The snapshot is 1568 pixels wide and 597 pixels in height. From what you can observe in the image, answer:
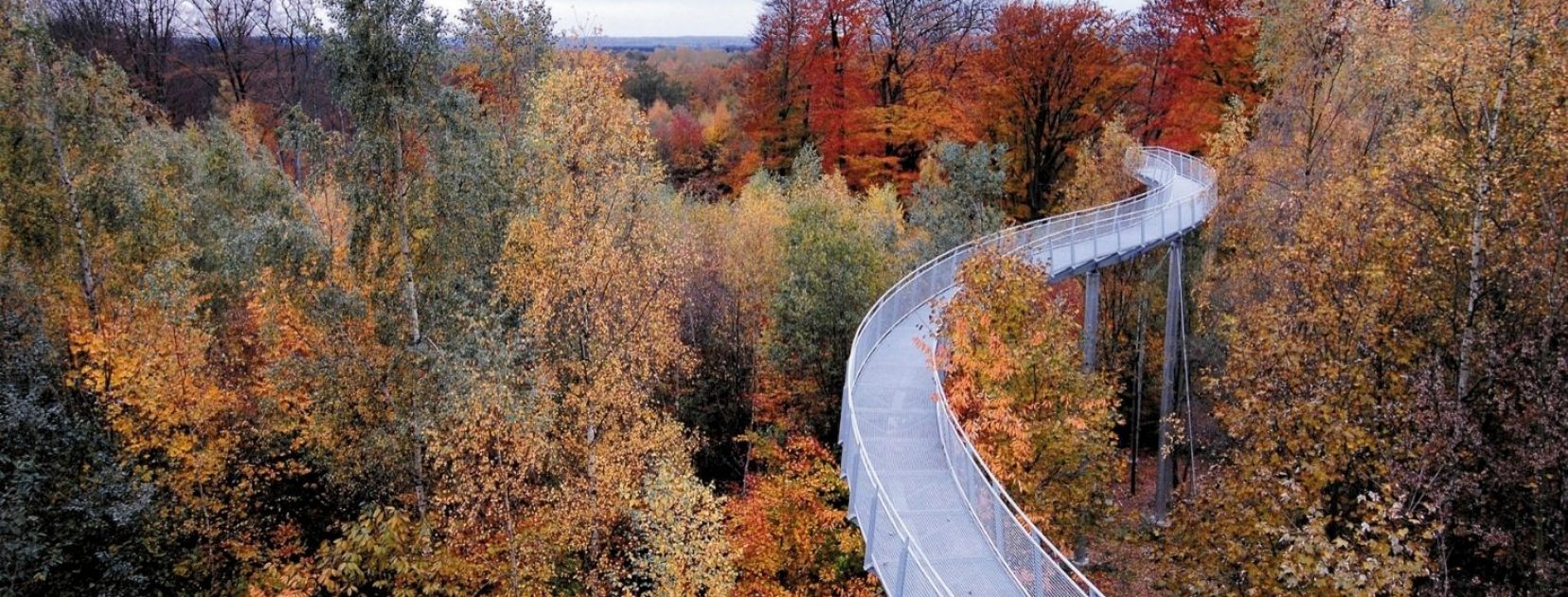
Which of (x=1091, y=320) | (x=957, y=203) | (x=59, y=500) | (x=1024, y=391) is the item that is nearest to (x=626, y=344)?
(x=1024, y=391)

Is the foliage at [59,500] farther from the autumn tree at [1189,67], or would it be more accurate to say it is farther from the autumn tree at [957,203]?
the autumn tree at [1189,67]

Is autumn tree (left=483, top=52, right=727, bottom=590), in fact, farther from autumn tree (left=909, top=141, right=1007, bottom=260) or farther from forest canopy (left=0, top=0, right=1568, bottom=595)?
autumn tree (left=909, top=141, right=1007, bottom=260)

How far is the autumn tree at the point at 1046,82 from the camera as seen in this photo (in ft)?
136

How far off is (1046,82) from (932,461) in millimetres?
30734

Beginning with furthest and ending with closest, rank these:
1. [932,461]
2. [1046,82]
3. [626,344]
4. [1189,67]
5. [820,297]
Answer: [1046,82], [1189,67], [820,297], [626,344], [932,461]

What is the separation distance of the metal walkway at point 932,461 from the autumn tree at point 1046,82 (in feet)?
56.0

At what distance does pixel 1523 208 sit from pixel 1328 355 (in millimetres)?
3815

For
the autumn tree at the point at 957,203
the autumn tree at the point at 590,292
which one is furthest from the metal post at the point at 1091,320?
the autumn tree at the point at 590,292

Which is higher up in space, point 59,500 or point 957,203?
point 957,203

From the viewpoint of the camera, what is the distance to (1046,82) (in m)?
41.7

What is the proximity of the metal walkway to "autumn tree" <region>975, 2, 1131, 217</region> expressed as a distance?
56.0 feet

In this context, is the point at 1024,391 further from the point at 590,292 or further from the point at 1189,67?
the point at 1189,67

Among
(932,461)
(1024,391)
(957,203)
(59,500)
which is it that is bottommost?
(59,500)

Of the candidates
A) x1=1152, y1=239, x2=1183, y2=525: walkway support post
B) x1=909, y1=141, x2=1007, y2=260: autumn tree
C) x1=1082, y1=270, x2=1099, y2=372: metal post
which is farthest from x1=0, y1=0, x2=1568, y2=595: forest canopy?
x1=1152, y1=239, x2=1183, y2=525: walkway support post
